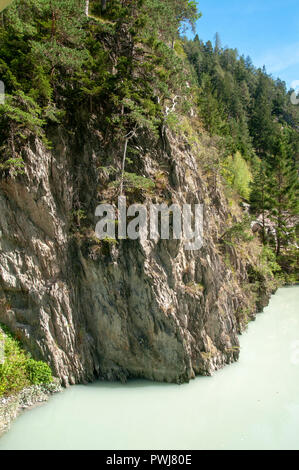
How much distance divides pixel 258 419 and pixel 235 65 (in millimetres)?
72796

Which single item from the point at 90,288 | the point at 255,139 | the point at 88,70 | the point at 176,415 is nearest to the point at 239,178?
the point at 88,70

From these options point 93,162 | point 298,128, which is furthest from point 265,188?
point 298,128

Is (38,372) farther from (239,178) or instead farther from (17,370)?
(239,178)

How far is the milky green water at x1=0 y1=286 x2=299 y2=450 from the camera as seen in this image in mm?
7422

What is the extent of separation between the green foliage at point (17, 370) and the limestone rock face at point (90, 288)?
1.02 feet

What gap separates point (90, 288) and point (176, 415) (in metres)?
4.76

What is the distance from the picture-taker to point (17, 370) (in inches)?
339

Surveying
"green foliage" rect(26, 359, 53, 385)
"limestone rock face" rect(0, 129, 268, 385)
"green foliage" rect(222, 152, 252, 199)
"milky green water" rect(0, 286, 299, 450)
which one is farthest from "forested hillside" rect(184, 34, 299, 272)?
"green foliage" rect(26, 359, 53, 385)

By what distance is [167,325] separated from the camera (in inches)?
395

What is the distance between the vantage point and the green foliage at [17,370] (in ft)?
27.3

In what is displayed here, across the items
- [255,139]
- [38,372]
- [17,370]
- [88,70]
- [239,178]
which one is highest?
[255,139]

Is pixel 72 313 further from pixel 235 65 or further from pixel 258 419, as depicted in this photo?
pixel 235 65

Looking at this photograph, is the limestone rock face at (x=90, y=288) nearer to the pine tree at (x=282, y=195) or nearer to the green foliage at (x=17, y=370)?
the green foliage at (x=17, y=370)

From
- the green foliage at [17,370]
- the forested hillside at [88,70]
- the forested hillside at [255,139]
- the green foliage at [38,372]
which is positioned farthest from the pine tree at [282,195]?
the green foliage at [17,370]
